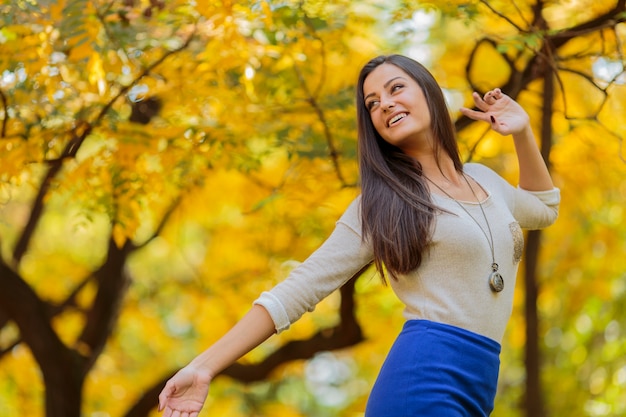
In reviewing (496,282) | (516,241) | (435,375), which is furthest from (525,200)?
(435,375)

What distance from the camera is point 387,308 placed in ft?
19.4

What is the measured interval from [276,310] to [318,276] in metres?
0.12

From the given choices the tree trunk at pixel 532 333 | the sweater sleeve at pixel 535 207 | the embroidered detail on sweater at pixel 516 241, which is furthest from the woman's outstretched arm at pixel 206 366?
the tree trunk at pixel 532 333

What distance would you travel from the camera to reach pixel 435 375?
6.23 feet

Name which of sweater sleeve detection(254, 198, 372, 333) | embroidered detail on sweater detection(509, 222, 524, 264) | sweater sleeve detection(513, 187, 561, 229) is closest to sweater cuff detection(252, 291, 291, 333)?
sweater sleeve detection(254, 198, 372, 333)

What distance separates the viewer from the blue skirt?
74.3 inches

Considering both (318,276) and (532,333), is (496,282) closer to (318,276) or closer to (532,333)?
(318,276)

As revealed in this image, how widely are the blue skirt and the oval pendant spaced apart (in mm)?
113

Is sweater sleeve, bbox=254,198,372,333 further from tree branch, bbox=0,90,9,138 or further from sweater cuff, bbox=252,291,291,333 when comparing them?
tree branch, bbox=0,90,9,138

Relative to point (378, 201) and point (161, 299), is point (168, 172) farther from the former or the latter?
point (161, 299)

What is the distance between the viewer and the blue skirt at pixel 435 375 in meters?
1.89

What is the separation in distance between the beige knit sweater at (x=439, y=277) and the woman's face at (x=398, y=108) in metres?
0.19

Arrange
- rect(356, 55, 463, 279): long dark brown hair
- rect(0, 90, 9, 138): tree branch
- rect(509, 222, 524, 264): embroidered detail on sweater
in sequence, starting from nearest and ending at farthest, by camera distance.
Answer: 1. rect(356, 55, 463, 279): long dark brown hair
2. rect(509, 222, 524, 264): embroidered detail on sweater
3. rect(0, 90, 9, 138): tree branch

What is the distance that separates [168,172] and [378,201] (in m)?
1.80
